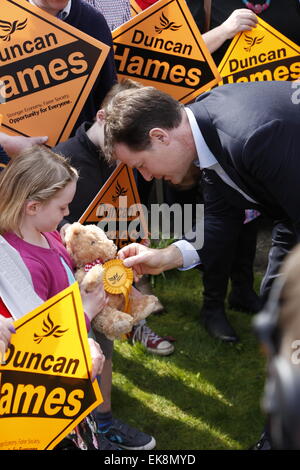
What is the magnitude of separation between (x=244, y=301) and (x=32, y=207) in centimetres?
227

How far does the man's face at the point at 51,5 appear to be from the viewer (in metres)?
3.16

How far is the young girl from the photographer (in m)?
2.44

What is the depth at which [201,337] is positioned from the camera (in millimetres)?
4129

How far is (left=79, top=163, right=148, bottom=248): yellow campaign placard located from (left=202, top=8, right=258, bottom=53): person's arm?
1108 mm

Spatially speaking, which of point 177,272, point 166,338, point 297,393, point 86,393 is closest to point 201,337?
point 166,338

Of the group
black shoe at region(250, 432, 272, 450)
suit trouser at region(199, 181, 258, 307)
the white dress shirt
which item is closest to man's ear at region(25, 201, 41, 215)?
the white dress shirt

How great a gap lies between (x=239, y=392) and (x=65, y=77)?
1990mm

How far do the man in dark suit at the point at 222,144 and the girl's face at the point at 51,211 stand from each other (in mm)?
381

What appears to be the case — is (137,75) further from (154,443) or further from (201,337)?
(154,443)

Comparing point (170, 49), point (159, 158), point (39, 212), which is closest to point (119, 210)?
point (159, 158)

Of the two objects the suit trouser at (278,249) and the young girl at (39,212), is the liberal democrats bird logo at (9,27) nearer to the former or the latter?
the young girl at (39,212)

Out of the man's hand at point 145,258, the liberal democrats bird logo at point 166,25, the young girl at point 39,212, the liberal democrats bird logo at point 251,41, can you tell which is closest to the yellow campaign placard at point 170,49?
the liberal democrats bird logo at point 166,25

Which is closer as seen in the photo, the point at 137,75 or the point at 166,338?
the point at 137,75

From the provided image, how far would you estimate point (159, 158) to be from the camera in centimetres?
276
